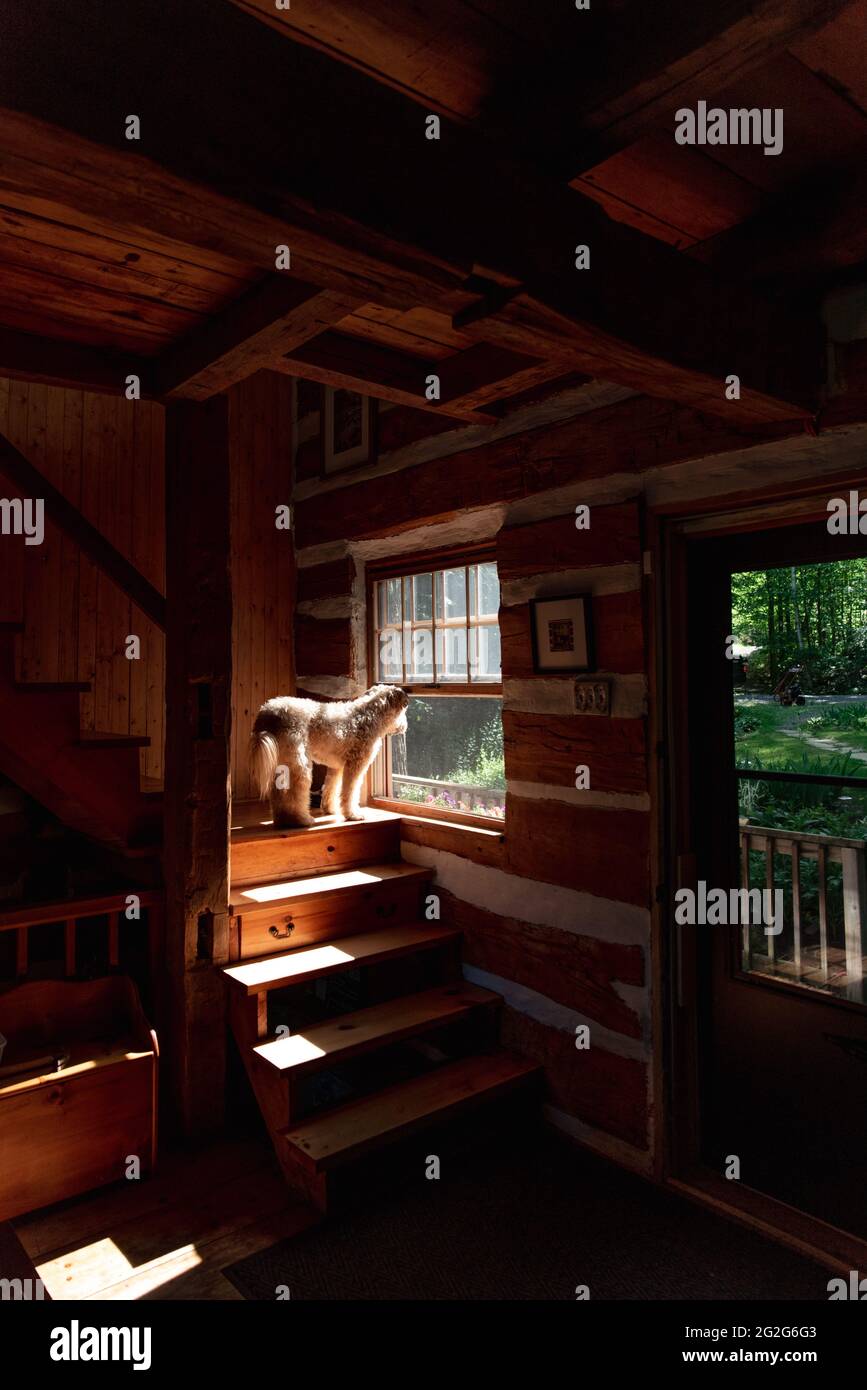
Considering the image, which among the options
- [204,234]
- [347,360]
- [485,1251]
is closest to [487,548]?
[347,360]

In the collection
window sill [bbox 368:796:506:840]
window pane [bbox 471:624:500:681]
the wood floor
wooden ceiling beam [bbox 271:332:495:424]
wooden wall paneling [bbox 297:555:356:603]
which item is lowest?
the wood floor

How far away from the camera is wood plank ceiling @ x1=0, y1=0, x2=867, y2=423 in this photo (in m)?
1.08

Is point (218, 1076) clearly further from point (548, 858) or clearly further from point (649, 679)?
point (649, 679)

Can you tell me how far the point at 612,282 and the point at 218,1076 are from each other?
125 inches

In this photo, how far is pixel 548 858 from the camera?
331cm

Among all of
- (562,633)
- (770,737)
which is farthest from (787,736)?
(562,633)

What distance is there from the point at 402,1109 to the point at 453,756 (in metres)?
1.69

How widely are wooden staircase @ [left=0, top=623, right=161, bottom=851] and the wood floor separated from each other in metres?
1.32

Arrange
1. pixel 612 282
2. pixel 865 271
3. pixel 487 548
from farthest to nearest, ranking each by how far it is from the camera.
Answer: pixel 487 548
pixel 865 271
pixel 612 282

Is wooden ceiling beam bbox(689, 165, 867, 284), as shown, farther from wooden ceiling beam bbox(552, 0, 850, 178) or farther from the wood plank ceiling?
wooden ceiling beam bbox(552, 0, 850, 178)

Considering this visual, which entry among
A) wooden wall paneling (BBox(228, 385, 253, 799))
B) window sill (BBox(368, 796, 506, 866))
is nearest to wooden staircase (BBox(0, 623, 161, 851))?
window sill (BBox(368, 796, 506, 866))

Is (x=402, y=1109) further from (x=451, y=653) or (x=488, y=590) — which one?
(x=488, y=590)

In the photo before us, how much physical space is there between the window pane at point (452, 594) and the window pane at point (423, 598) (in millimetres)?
76

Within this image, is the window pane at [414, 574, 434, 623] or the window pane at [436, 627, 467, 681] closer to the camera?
the window pane at [436, 627, 467, 681]
